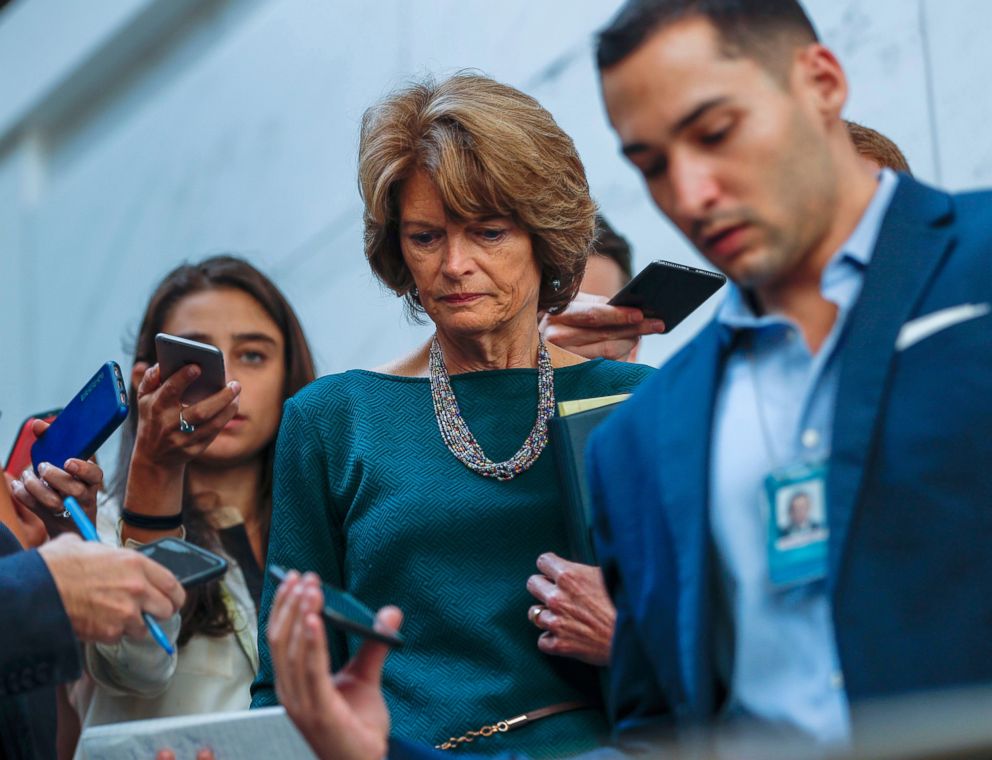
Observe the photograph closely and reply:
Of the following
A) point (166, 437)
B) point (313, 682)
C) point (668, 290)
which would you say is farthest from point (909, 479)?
point (166, 437)

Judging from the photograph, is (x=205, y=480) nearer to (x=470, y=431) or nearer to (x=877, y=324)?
(x=470, y=431)

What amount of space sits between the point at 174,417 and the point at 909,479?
175 cm

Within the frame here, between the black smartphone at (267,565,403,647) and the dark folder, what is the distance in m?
0.63

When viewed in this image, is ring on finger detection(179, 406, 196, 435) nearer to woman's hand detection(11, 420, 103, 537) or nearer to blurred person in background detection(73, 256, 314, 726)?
blurred person in background detection(73, 256, 314, 726)

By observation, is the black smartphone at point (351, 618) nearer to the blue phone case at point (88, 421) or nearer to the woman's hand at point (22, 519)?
the blue phone case at point (88, 421)

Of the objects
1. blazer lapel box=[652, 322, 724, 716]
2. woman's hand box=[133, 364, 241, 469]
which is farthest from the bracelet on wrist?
blazer lapel box=[652, 322, 724, 716]

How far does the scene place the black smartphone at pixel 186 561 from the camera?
202cm

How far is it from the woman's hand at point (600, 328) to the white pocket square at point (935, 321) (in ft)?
4.74

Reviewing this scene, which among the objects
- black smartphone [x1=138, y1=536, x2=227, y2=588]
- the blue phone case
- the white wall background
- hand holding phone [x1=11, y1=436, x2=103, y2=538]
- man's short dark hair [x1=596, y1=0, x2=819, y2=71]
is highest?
the white wall background

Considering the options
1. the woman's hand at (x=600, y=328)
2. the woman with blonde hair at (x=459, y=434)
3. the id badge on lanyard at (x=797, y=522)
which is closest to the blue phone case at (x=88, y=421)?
the woman with blonde hair at (x=459, y=434)

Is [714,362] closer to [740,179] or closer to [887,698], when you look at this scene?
[740,179]

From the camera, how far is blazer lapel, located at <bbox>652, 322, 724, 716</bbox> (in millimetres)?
1644

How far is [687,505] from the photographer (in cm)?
166

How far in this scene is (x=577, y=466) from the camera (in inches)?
90.1
